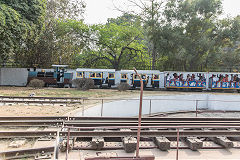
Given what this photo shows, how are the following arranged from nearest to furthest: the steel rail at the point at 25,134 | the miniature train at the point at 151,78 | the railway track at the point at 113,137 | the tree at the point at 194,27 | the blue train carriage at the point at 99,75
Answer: the railway track at the point at 113,137 → the steel rail at the point at 25,134 → the miniature train at the point at 151,78 → the blue train carriage at the point at 99,75 → the tree at the point at 194,27

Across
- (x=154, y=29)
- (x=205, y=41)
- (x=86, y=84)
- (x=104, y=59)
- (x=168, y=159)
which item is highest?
(x=154, y=29)

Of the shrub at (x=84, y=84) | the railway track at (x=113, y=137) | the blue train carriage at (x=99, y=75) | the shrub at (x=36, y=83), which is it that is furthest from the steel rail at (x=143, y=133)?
the blue train carriage at (x=99, y=75)

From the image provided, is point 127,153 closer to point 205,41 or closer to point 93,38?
point 205,41

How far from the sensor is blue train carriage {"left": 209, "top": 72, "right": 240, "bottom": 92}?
2253 centimetres

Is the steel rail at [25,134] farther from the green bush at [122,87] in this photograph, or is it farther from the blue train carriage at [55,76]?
the blue train carriage at [55,76]

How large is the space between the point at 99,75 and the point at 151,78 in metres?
6.78

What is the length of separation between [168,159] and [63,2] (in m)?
33.9

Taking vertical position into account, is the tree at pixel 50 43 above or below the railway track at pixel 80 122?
above

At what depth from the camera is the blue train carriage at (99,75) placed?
23.3 meters

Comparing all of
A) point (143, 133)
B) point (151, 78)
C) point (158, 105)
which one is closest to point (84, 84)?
point (151, 78)

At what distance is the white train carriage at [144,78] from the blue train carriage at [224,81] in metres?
6.55

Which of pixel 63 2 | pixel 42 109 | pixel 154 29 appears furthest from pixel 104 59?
pixel 42 109

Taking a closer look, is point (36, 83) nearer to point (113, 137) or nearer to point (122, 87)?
point (122, 87)

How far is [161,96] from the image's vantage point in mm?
17219
